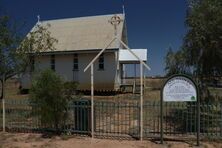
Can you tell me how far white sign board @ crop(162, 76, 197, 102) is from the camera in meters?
10.9

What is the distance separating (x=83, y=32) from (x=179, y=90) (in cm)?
1963

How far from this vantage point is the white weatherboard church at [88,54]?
27406 mm

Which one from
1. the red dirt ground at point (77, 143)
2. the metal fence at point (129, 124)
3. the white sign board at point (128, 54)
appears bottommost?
the red dirt ground at point (77, 143)

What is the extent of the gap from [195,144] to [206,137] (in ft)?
2.33

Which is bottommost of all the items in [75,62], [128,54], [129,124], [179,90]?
[129,124]

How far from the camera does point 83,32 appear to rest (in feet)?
97.7

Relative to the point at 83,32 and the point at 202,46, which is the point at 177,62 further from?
the point at 83,32

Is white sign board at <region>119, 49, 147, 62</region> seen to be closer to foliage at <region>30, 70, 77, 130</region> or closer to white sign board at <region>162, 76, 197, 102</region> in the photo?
foliage at <region>30, 70, 77, 130</region>

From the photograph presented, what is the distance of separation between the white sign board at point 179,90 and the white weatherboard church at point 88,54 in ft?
50.0

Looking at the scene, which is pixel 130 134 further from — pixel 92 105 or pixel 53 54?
pixel 53 54

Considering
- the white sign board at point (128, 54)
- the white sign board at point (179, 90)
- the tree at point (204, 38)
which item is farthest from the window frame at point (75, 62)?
the white sign board at point (179, 90)

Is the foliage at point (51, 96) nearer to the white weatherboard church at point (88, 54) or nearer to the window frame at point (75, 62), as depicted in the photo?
the white weatherboard church at point (88, 54)

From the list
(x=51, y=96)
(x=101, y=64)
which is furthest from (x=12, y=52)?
(x=101, y=64)

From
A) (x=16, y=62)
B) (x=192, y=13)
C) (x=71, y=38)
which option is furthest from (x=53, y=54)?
(x=192, y=13)
